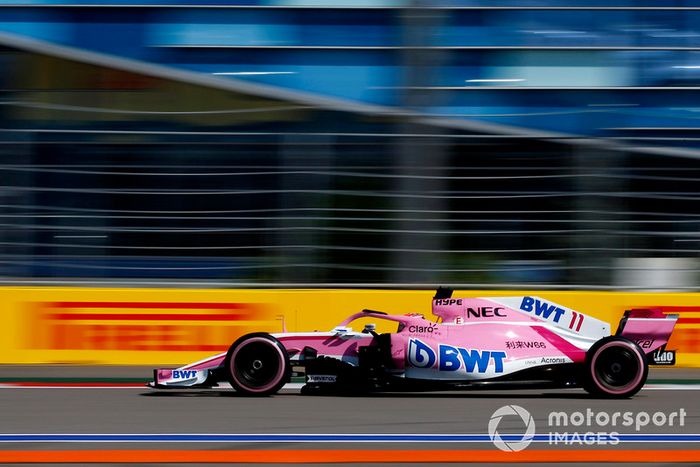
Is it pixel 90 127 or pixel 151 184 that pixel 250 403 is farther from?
pixel 90 127

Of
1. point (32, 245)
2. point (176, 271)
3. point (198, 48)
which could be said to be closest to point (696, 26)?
point (198, 48)

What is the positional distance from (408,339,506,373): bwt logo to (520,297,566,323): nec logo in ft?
1.77

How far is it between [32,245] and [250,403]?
13.5 feet

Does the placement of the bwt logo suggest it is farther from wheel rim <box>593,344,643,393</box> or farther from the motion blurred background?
the motion blurred background

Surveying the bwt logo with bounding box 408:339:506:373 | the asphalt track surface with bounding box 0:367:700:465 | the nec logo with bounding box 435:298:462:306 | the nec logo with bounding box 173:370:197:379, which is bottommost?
the asphalt track surface with bounding box 0:367:700:465

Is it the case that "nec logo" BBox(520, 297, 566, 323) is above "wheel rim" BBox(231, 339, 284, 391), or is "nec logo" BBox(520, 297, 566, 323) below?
above

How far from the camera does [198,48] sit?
1151cm

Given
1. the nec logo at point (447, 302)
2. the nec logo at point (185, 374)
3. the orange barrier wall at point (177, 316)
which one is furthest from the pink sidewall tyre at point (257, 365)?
the orange barrier wall at point (177, 316)

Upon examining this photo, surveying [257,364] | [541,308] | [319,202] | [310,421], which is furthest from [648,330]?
[319,202]

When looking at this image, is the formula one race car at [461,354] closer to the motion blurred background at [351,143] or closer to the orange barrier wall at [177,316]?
the orange barrier wall at [177,316]

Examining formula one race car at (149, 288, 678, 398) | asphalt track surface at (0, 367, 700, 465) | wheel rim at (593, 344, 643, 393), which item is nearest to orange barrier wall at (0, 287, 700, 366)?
asphalt track surface at (0, 367, 700, 465)

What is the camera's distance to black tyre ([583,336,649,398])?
778 centimetres

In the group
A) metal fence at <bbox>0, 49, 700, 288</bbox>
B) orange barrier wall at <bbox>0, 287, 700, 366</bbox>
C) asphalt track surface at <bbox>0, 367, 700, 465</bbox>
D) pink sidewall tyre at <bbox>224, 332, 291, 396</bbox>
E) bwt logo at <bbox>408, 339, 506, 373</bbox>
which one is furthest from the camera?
metal fence at <bbox>0, 49, 700, 288</bbox>

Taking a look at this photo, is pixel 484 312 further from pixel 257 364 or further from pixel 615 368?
pixel 257 364
